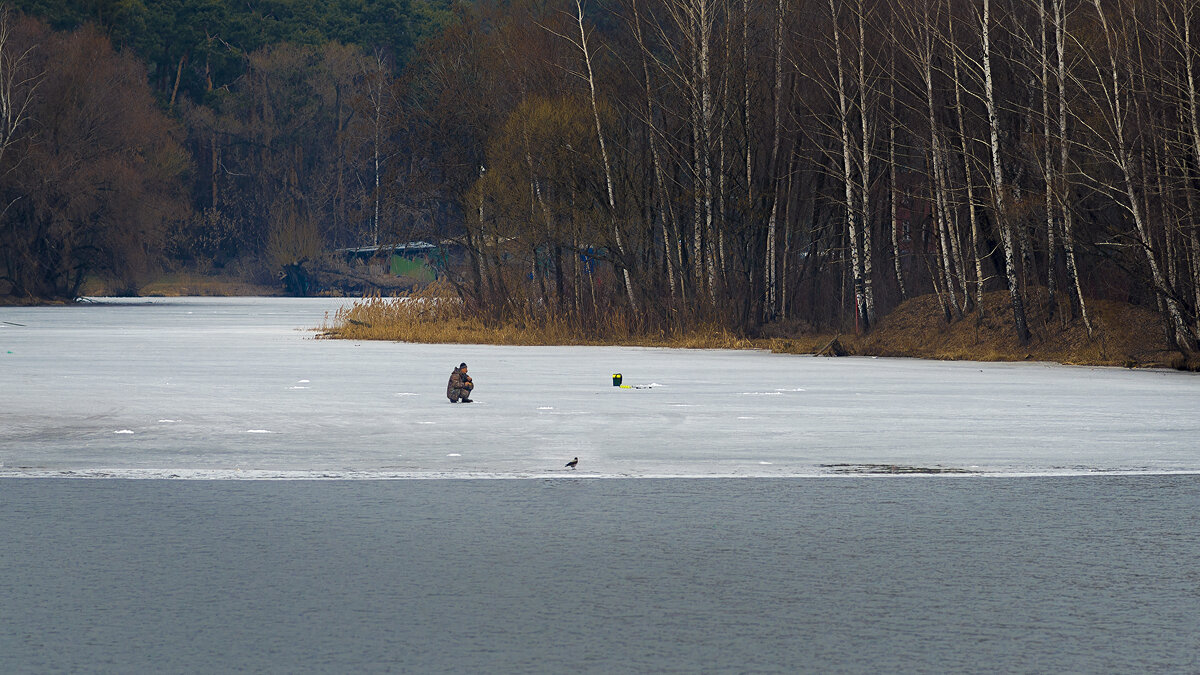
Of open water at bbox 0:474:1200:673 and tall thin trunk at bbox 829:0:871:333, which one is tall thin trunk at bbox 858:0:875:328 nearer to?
tall thin trunk at bbox 829:0:871:333

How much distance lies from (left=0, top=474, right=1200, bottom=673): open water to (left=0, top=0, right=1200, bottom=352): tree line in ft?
54.4

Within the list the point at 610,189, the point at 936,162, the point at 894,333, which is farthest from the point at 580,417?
the point at 610,189

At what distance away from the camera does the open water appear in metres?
6.44

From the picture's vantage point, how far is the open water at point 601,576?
644cm

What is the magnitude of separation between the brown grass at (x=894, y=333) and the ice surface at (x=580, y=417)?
1.96 m

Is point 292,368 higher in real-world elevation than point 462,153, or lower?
lower

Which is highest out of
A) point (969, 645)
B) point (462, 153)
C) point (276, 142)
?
point (276, 142)

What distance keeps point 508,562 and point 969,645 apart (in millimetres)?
2827

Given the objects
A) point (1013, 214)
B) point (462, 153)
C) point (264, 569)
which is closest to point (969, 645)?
point (264, 569)

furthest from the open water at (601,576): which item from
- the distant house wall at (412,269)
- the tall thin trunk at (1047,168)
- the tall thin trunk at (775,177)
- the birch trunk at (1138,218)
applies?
the distant house wall at (412,269)

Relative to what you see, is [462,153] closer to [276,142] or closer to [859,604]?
[859,604]

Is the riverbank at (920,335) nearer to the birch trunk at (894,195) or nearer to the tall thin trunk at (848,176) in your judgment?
the tall thin trunk at (848,176)

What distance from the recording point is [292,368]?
86.5 feet

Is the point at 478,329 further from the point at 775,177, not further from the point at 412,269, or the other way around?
the point at 412,269
